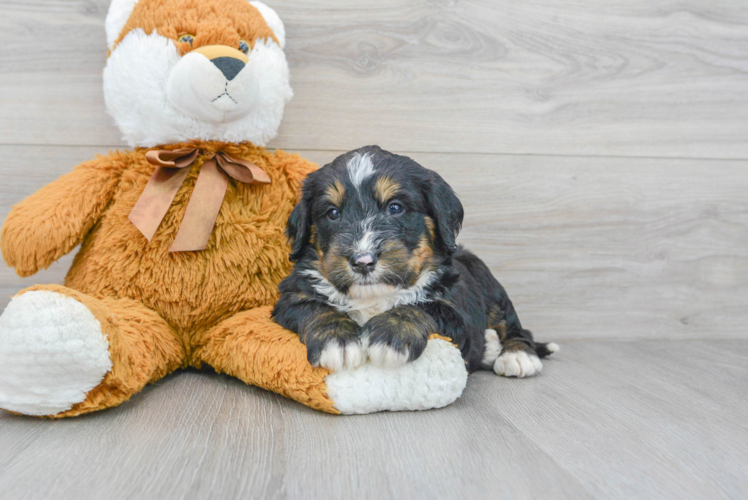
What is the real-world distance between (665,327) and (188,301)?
2.08m

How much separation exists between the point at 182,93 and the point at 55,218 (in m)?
0.53

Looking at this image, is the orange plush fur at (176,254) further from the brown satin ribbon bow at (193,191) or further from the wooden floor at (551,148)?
the wooden floor at (551,148)

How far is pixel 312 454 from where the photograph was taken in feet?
3.92

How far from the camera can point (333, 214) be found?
5.09 ft

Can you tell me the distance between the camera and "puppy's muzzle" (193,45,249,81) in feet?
5.27

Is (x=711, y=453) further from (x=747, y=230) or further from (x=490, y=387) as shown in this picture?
(x=747, y=230)

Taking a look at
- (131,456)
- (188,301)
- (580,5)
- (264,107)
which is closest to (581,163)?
(580,5)

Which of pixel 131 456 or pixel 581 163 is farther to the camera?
pixel 581 163

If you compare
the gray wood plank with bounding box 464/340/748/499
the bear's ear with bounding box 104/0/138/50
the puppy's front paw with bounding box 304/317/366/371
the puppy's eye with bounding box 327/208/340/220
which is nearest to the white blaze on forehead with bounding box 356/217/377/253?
the puppy's eye with bounding box 327/208/340/220

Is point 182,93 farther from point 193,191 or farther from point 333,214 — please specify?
point 333,214

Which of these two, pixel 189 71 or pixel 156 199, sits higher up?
pixel 189 71

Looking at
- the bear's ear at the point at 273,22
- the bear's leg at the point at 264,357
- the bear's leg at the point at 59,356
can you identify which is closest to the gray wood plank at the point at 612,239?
the bear's ear at the point at 273,22

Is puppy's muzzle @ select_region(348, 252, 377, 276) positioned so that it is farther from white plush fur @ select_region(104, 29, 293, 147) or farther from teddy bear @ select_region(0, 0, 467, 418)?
white plush fur @ select_region(104, 29, 293, 147)

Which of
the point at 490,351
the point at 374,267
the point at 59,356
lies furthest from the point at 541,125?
the point at 59,356
